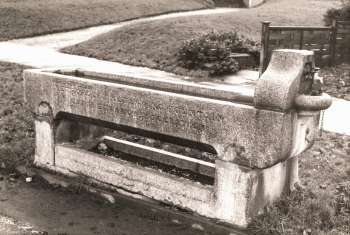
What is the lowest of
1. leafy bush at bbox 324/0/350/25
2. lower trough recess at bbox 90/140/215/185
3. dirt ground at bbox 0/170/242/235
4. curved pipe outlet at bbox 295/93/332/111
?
dirt ground at bbox 0/170/242/235

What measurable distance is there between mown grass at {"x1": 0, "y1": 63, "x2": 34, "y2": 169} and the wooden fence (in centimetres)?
615

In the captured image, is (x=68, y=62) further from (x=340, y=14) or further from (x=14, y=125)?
(x=340, y=14)

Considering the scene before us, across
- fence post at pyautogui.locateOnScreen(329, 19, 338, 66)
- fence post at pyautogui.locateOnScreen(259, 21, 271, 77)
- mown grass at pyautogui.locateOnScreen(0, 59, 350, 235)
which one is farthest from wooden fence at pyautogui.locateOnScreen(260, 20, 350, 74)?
mown grass at pyautogui.locateOnScreen(0, 59, 350, 235)

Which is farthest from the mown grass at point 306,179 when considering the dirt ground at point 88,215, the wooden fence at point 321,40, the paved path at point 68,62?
the wooden fence at point 321,40

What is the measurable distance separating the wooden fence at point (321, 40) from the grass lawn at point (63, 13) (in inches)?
349

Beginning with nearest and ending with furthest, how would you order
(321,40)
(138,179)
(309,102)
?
1. (309,102)
2. (138,179)
3. (321,40)

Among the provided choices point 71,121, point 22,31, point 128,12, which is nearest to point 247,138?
point 71,121

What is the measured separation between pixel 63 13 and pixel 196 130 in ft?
54.1

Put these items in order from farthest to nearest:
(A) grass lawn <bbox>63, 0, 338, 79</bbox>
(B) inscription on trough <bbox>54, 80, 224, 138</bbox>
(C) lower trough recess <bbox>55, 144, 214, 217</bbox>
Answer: (A) grass lawn <bbox>63, 0, 338, 79</bbox>, (C) lower trough recess <bbox>55, 144, 214, 217</bbox>, (B) inscription on trough <bbox>54, 80, 224, 138</bbox>

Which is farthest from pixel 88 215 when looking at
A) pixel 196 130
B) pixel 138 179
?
pixel 196 130

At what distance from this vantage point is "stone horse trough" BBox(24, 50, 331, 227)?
4742 mm

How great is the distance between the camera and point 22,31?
17.8 meters

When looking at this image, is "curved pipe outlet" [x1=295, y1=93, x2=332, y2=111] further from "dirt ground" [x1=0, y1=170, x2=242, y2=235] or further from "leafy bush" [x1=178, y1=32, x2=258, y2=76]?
"leafy bush" [x1=178, y1=32, x2=258, y2=76]

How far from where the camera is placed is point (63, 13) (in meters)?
20.4
